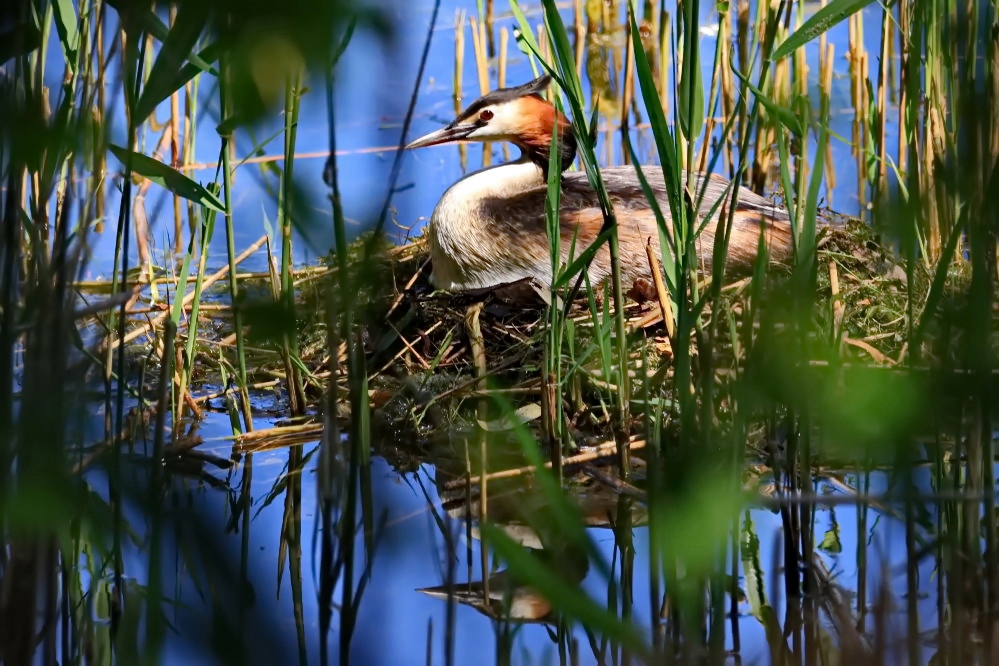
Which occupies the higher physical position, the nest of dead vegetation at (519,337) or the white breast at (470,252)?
the white breast at (470,252)

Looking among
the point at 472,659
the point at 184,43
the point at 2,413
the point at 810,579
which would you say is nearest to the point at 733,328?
the point at 810,579

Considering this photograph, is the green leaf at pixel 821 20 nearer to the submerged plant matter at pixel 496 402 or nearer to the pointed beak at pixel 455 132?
the submerged plant matter at pixel 496 402

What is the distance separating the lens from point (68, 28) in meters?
2.24

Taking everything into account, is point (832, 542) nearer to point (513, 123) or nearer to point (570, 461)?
point (570, 461)

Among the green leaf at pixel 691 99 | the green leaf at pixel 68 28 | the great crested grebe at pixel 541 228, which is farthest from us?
the great crested grebe at pixel 541 228

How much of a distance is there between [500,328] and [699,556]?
2.55 m

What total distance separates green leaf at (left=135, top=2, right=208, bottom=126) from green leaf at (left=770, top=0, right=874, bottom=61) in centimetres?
88

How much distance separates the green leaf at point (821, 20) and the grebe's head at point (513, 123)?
2142 mm

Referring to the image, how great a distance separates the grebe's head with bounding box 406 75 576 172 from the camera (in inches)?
161

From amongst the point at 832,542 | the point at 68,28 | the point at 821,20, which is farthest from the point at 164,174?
the point at 832,542

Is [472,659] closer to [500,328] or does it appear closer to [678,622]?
[678,622]

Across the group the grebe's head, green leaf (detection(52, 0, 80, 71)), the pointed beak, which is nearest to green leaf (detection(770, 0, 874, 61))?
green leaf (detection(52, 0, 80, 71))

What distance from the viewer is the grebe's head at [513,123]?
4.08 m

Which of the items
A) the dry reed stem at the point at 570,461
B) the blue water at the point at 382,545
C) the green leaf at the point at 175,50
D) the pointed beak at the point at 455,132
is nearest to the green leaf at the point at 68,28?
the blue water at the point at 382,545
